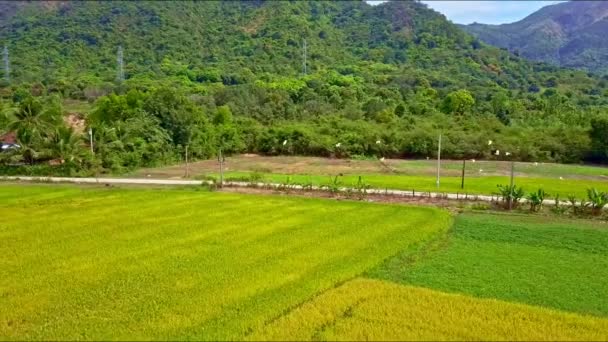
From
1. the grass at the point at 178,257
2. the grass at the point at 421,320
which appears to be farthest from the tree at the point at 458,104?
the grass at the point at 421,320

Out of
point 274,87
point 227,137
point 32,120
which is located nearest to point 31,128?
point 32,120

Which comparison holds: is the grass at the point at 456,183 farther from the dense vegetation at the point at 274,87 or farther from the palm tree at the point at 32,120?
the palm tree at the point at 32,120

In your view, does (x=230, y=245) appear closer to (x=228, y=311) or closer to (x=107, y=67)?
(x=228, y=311)

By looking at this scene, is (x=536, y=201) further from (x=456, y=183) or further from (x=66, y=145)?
(x=66, y=145)

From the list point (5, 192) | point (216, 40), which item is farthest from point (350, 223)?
point (216, 40)

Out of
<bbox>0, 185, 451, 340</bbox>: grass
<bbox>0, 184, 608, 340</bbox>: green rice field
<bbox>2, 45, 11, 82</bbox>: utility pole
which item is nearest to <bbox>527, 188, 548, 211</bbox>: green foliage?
<bbox>0, 184, 608, 340</bbox>: green rice field

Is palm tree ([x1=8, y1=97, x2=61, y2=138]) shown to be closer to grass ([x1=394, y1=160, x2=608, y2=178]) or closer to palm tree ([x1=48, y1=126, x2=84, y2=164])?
palm tree ([x1=48, y1=126, x2=84, y2=164])
